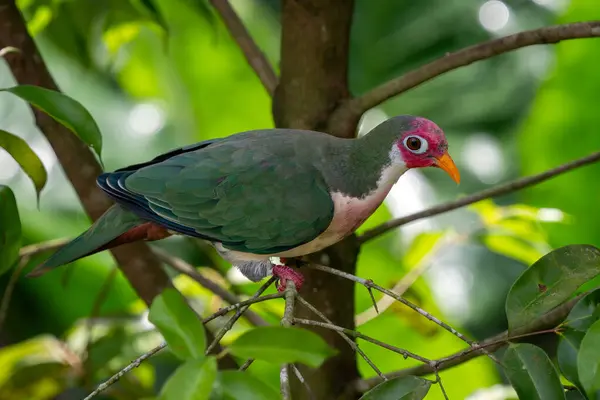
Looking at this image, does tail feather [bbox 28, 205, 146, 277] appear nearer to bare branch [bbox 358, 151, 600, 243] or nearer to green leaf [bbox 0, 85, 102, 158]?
green leaf [bbox 0, 85, 102, 158]

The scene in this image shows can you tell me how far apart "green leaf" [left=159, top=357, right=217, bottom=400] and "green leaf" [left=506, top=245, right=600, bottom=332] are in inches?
8.0

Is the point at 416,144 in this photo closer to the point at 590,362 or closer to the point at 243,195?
the point at 243,195

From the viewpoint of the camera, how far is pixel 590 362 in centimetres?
43

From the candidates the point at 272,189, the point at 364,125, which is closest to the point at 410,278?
the point at 272,189

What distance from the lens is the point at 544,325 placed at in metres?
0.69

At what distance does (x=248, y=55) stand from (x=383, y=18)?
143 centimetres

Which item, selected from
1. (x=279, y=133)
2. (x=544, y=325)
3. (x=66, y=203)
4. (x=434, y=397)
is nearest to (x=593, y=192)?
(x=434, y=397)

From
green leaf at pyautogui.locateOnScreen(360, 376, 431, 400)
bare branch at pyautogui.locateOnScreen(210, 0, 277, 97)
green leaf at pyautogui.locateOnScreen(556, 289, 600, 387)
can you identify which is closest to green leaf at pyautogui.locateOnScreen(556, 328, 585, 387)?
green leaf at pyautogui.locateOnScreen(556, 289, 600, 387)

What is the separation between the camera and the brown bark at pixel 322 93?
0.77 meters

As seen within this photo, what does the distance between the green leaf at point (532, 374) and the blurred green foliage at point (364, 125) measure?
411 millimetres

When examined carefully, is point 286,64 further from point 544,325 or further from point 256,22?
point 256,22

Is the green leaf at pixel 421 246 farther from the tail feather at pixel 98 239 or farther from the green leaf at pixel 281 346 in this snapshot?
the green leaf at pixel 281 346

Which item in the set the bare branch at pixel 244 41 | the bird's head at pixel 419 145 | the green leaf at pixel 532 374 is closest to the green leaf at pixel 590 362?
the green leaf at pixel 532 374

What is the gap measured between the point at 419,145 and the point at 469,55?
0.09 metres
